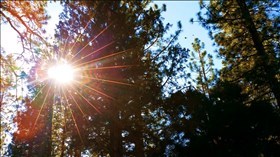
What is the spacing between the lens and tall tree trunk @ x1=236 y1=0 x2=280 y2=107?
1250cm

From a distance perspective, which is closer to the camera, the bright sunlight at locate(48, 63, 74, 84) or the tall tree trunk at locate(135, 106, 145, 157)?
the tall tree trunk at locate(135, 106, 145, 157)

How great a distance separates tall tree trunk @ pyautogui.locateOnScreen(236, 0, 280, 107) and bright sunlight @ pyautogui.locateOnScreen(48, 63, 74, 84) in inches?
346

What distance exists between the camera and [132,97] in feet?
40.4

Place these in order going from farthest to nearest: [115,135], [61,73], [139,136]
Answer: [61,73] < [139,136] < [115,135]

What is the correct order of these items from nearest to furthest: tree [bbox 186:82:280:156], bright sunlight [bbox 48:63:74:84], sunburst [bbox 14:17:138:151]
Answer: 1. tree [bbox 186:82:280:156]
2. sunburst [bbox 14:17:138:151]
3. bright sunlight [bbox 48:63:74:84]

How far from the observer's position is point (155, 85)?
1308cm

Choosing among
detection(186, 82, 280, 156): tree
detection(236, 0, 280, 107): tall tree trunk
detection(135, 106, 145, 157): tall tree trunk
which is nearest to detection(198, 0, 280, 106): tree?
detection(236, 0, 280, 107): tall tree trunk

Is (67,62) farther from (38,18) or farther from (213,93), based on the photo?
(213,93)

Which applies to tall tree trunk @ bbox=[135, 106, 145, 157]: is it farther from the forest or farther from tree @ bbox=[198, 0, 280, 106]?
tree @ bbox=[198, 0, 280, 106]

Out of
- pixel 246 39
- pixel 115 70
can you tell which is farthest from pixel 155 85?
pixel 246 39

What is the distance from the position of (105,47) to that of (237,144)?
7.00 m

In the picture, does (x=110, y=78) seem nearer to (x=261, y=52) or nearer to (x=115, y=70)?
(x=115, y=70)

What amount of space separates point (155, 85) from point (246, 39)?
5.79 meters

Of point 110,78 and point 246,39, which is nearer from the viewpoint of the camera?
point 110,78
